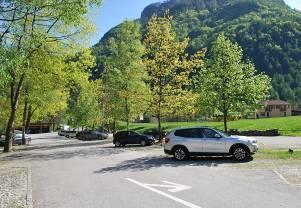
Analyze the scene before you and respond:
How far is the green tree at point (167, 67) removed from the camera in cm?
3669

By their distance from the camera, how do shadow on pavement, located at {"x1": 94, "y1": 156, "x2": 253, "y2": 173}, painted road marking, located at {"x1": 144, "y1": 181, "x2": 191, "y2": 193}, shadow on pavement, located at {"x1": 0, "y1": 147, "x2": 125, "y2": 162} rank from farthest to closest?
shadow on pavement, located at {"x1": 0, "y1": 147, "x2": 125, "y2": 162} < shadow on pavement, located at {"x1": 94, "y1": 156, "x2": 253, "y2": 173} < painted road marking, located at {"x1": 144, "y1": 181, "x2": 191, "y2": 193}

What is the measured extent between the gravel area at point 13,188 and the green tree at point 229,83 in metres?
14.4

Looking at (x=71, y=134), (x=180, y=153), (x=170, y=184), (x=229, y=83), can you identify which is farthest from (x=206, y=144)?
(x=71, y=134)

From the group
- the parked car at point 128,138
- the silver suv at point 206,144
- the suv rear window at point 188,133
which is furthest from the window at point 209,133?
the parked car at point 128,138

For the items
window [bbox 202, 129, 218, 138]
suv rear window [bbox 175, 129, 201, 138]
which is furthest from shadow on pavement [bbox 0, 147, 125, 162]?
window [bbox 202, 129, 218, 138]

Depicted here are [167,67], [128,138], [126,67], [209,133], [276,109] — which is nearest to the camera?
[209,133]

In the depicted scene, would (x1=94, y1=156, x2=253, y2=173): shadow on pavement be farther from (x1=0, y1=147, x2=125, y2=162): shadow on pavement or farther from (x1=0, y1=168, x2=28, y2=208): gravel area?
(x1=0, y1=147, x2=125, y2=162): shadow on pavement

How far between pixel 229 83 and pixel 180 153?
8.23 metres

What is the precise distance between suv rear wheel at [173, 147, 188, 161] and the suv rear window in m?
0.73

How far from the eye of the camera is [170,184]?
15.6 metres

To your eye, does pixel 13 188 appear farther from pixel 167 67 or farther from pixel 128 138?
pixel 128 138

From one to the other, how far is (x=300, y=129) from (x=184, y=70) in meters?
22.9

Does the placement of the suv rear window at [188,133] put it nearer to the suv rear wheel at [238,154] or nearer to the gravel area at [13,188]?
the suv rear wheel at [238,154]

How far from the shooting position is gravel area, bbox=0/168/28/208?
1250 cm
